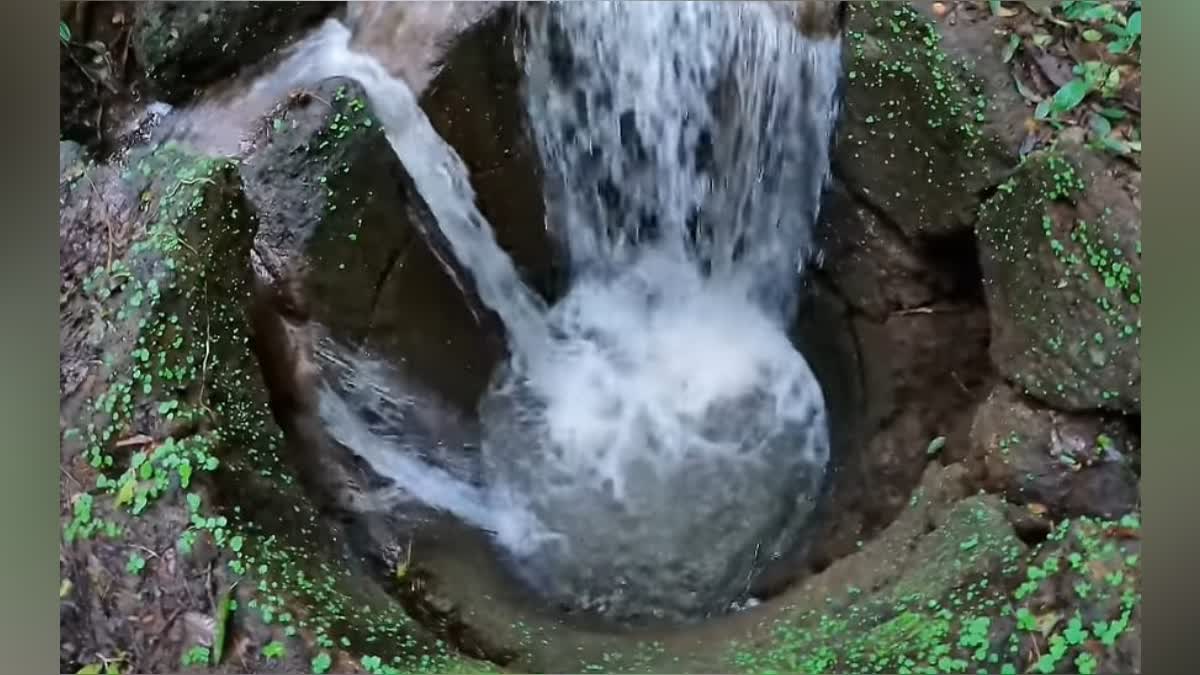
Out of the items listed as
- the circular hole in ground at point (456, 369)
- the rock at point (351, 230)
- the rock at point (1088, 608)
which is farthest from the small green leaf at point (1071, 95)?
the rock at point (351, 230)

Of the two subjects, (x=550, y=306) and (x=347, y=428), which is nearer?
(x=347, y=428)

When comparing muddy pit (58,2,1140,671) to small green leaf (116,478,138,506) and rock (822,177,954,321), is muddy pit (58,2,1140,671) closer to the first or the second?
rock (822,177,954,321)

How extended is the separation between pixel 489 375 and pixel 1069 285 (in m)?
0.96

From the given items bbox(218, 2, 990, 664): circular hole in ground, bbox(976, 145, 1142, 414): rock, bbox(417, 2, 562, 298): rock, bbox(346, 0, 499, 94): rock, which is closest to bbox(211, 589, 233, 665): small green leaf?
bbox(218, 2, 990, 664): circular hole in ground

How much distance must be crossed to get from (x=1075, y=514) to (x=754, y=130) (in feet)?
2.66

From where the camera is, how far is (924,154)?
1.49 metres

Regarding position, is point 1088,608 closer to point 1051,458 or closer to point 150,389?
point 1051,458

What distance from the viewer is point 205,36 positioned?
4.74ft

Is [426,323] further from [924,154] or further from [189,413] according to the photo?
[924,154]

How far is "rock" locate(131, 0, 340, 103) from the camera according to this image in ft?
4.68

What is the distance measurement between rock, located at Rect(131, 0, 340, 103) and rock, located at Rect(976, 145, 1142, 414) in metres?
1.18
